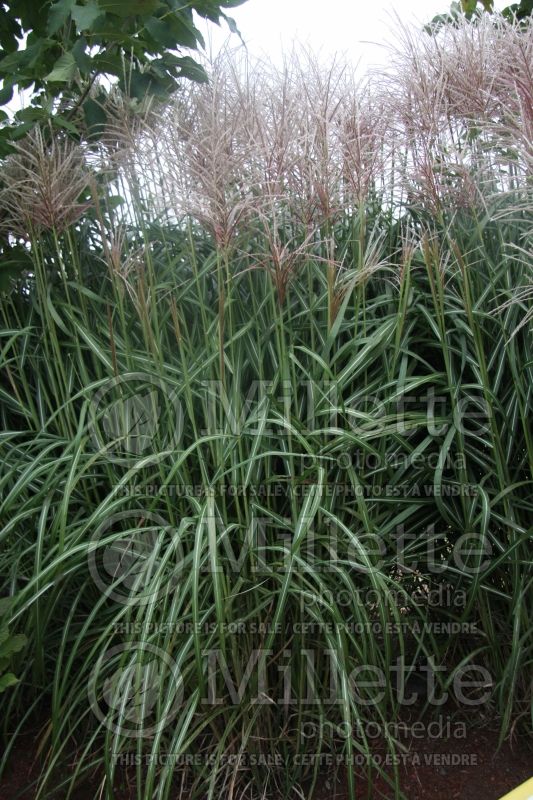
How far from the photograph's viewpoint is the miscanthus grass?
2.07 m

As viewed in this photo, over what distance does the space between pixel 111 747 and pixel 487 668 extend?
1183 mm

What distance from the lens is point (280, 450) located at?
2.32 meters

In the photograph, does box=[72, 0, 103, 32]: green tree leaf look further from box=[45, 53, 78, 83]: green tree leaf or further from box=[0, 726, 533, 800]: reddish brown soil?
box=[0, 726, 533, 800]: reddish brown soil

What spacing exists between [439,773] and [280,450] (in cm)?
107

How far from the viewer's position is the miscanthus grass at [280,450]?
207 cm

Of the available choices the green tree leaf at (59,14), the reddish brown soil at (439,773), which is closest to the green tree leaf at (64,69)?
the green tree leaf at (59,14)

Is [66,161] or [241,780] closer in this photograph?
[241,780]

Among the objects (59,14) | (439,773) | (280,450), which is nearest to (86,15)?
(59,14)

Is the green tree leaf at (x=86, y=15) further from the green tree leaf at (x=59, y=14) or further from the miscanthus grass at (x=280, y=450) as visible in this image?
the miscanthus grass at (x=280, y=450)

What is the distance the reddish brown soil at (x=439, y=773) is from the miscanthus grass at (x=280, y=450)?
6 cm

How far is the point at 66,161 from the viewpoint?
2537 millimetres

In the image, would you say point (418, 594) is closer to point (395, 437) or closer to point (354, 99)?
point (395, 437)

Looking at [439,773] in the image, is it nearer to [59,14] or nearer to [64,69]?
[64,69]

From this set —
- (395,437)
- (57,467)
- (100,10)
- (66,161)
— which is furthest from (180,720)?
(100,10)
